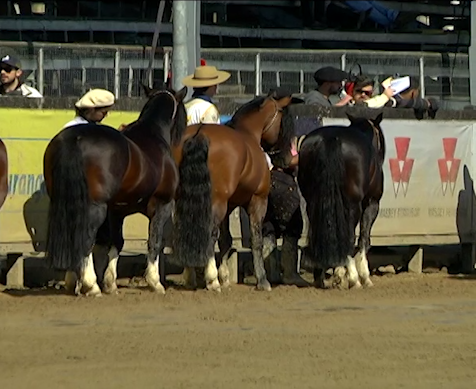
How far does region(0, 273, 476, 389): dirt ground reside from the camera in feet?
24.4

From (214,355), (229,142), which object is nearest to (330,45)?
(229,142)

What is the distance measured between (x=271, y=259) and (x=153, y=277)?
195cm

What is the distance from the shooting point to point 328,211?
12523 millimetres

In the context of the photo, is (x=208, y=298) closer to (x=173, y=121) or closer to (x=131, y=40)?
(x=173, y=121)

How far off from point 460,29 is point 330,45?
4035 mm

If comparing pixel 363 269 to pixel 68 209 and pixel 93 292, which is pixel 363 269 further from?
pixel 68 209

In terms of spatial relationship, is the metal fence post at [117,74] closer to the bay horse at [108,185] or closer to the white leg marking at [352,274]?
the bay horse at [108,185]

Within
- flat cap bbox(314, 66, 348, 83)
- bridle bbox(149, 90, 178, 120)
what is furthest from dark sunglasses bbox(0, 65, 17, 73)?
flat cap bbox(314, 66, 348, 83)

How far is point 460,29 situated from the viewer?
30.2 m

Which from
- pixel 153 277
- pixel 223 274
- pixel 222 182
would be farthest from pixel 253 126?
pixel 153 277

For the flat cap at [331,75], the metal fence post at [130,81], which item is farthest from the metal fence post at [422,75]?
the flat cap at [331,75]

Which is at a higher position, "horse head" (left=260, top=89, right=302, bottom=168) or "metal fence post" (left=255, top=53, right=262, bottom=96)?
"metal fence post" (left=255, top=53, right=262, bottom=96)

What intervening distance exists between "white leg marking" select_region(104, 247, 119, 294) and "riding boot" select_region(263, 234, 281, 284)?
2141mm

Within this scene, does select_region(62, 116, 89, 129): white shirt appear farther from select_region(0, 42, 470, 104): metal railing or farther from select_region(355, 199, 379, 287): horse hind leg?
select_region(0, 42, 470, 104): metal railing
